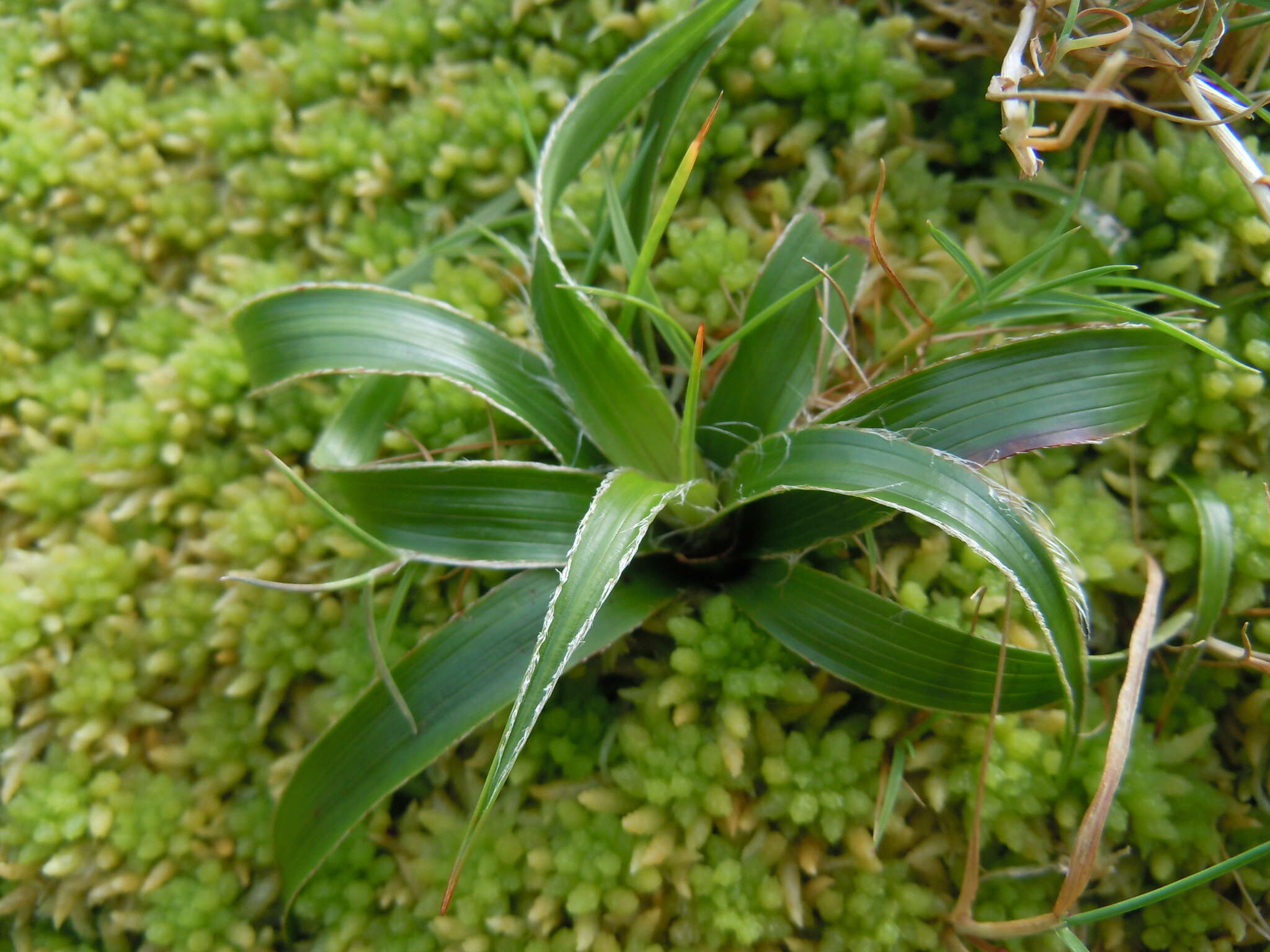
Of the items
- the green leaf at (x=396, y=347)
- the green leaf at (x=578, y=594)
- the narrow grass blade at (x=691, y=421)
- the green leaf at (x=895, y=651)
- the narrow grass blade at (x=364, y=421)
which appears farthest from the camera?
the narrow grass blade at (x=364, y=421)

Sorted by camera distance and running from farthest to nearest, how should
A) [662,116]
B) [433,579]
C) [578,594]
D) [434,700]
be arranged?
[433,579] → [662,116] → [434,700] → [578,594]

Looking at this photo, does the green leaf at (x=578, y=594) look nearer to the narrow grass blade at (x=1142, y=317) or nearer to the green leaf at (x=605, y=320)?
the green leaf at (x=605, y=320)

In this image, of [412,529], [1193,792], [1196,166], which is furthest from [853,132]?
[1193,792]

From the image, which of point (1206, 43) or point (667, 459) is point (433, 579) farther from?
point (1206, 43)

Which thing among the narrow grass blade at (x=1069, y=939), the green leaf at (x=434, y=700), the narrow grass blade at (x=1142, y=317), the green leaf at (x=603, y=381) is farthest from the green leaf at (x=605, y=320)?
the narrow grass blade at (x=1069, y=939)

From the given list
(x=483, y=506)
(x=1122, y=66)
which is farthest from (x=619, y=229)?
(x=1122, y=66)

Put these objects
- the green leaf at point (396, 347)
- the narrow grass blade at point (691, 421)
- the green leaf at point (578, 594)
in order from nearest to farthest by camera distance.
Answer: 1. the green leaf at point (578, 594)
2. the narrow grass blade at point (691, 421)
3. the green leaf at point (396, 347)

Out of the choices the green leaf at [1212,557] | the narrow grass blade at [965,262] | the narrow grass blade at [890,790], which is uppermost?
the narrow grass blade at [965,262]
